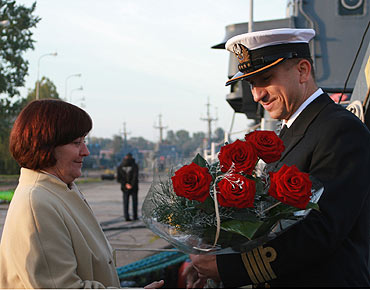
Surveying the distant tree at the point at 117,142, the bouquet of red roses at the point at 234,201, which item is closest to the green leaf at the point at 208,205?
the bouquet of red roses at the point at 234,201

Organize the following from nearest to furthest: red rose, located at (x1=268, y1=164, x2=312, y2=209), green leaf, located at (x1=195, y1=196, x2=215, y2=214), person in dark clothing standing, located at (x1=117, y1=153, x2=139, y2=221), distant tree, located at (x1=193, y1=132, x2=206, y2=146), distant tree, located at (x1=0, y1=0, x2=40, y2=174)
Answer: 1. red rose, located at (x1=268, y1=164, x2=312, y2=209)
2. green leaf, located at (x1=195, y1=196, x2=215, y2=214)
3. person in dark clothing standing, located at (x1=117, y1=153, x2=139, y2=221)
4. distant tree, located at (x1=0, y1=0, x2=40, y2=174)
5. distant tree, located at (x1=193, y1=132, x2=206, y2=146)

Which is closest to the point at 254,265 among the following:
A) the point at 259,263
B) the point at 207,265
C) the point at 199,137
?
the point at 259,263

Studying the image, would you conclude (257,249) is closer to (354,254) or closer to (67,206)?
(354,254)

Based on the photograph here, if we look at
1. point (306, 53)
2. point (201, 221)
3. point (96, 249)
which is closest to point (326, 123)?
point (306, 53)

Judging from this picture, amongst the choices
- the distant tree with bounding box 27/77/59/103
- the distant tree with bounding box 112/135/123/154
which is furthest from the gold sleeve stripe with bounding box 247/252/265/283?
Answer: the distant tree with bounding box 112/135/123/154

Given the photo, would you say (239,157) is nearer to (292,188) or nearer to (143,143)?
(292,188)

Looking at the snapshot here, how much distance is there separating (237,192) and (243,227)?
141 millimetres

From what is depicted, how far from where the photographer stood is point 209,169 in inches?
73.8

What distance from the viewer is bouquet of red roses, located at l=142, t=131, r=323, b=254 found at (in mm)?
1642

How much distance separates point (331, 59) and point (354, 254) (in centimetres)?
971

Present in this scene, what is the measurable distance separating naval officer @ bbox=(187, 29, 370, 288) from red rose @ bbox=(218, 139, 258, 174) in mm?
293

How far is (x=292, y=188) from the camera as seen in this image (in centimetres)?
161

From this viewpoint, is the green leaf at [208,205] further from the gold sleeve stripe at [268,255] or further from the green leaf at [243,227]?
the gold sleeve stripe at [268,255]

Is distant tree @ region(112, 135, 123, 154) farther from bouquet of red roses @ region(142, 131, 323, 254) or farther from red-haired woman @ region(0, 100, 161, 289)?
bouquet of red roses @ region(142, 131, 323, 254)
